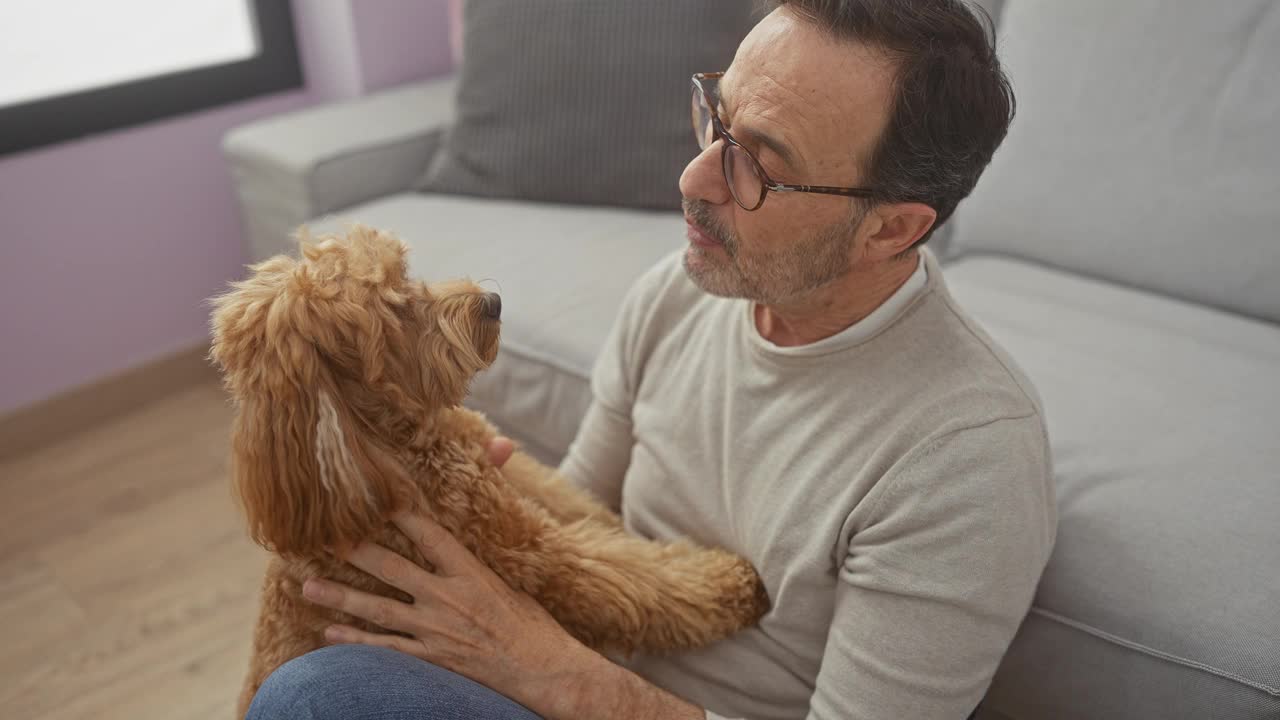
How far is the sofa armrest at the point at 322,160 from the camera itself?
2.34m

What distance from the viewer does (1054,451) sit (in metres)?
1.32

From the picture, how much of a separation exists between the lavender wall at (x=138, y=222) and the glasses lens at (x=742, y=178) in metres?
2.18

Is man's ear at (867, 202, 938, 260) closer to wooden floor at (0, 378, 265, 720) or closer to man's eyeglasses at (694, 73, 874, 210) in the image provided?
man's eyeglasses at (694, 73, 874, 210)

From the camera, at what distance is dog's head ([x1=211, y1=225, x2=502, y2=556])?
953mm

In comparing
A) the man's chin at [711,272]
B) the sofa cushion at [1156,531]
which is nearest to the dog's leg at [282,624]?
the man's chin at [711,272]

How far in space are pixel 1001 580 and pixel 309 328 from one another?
29.8 inches

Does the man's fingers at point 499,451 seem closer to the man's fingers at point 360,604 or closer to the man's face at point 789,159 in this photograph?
the man's fingers at point 360,604

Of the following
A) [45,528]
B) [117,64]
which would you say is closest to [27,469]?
[45,528]

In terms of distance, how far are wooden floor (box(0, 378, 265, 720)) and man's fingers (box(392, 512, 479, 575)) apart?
102cm

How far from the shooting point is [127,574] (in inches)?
85.4

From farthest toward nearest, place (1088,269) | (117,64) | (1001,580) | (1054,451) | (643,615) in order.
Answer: (117,64)
(1088,269)
(1054,451)
(643,615)
(1001,580)

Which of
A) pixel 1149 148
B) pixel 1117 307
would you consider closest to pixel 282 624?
pixel 1117 307

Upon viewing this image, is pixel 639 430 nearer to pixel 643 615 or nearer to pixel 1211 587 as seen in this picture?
pixel 643 615

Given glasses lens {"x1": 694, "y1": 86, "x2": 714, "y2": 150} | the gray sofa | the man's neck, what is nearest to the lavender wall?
the gray sofa
